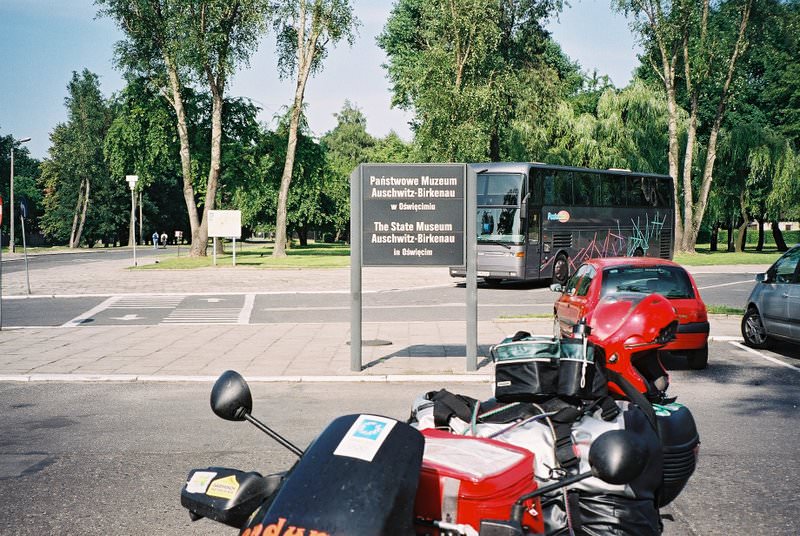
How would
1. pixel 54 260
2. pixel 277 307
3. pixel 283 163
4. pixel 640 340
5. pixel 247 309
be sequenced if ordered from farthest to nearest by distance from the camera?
pixel 54 260, pixel 283 163, pixel 277 307, pixel 247 309, pixel 640 340

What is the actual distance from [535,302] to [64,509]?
18.0 meters

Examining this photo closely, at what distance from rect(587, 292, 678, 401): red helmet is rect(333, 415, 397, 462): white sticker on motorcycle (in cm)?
240

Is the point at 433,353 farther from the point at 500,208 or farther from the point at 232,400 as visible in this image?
the point at 500,208

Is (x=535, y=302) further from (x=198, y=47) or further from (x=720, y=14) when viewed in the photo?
(x=720, y=14)

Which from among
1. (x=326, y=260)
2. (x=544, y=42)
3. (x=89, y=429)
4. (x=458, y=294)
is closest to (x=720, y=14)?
(x=544, y=42)

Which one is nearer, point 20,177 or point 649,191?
point 649,191

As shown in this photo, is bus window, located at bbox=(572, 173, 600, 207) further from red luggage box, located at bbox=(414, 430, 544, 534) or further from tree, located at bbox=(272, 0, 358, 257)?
red luggage box, located at bbox=(414, 430, 544, 534)

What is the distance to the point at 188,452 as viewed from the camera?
22.5 feet

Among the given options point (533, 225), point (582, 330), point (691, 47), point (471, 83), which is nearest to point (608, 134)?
point (691, 47)

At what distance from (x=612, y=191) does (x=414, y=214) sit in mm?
22623

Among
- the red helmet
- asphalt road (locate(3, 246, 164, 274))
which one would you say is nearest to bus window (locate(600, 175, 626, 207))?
asphalt road (locate(3, 246, 164, 274))

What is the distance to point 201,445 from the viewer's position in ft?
23.2

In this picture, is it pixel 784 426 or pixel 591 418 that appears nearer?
pixel 591 418

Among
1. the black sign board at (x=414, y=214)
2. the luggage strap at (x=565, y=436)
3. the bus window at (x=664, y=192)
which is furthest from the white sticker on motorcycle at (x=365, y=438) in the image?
the bus window at (x=664, y=192)
